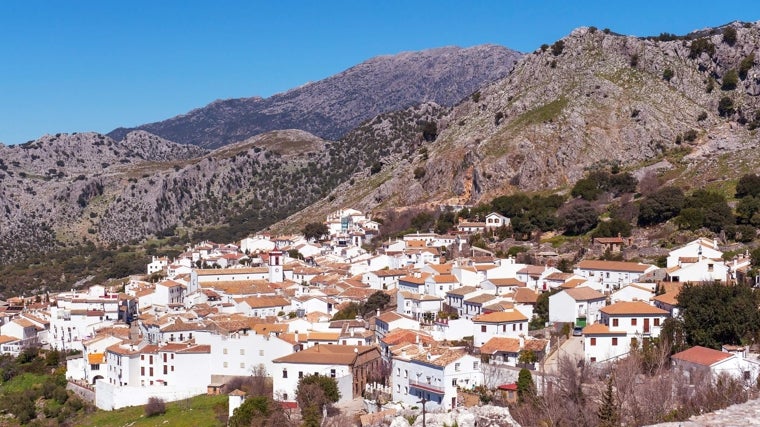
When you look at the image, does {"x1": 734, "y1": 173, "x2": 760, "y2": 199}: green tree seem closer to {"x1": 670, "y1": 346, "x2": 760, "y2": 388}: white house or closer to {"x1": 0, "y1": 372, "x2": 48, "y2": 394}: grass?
{"x1": 670, "y1": 346, "x2": 760, "y2": 388}: white house

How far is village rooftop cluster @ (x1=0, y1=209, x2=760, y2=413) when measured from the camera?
37.3 m

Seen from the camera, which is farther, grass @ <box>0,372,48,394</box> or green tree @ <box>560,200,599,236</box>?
green tree @ <box>560,200,599,236</box>

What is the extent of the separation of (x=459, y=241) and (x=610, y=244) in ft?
43.1

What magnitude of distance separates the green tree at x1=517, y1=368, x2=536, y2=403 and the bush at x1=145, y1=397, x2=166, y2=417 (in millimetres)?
17612

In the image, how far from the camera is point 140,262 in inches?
A: 4060

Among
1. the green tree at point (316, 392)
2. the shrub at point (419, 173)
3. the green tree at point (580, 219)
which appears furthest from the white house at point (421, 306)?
the shrub at point (419, 173)

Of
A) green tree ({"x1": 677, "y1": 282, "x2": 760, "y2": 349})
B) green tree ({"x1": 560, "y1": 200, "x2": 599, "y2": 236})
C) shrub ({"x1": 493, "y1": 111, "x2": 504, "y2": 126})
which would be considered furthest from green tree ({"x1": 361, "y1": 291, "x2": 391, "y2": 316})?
shrub ({"x1": 493, "y1": 111, "x2": 504, "y2": 126})

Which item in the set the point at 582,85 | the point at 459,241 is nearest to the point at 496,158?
the point at 582,85

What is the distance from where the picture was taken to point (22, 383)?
52.2 meters

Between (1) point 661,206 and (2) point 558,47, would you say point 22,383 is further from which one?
(2) point 558,47

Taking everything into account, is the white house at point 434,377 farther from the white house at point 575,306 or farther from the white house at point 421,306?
the white house at point 421,306

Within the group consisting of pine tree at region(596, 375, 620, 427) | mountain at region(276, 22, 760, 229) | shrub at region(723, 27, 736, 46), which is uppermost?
shrub at region(723, 27, 736, 46)

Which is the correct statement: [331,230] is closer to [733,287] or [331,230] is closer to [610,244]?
[610,244]

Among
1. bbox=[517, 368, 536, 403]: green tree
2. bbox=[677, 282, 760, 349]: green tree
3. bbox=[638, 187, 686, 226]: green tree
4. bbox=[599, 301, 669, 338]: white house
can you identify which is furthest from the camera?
bbox=[638, 187, 686, 226]: green tree
